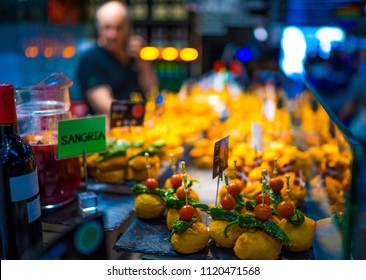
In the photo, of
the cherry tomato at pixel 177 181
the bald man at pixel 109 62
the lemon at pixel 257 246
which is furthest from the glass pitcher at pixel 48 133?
the bald man at pixel 109 62

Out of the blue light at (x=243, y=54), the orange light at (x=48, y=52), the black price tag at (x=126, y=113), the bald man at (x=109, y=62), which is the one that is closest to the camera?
the black price tag at (x=126, y=113)

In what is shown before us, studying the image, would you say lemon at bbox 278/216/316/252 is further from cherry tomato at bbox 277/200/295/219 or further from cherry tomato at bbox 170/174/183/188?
cherry tomato at bbox 170/174/183/188

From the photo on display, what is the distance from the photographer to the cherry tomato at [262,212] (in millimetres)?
1184

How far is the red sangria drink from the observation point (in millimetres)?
1479

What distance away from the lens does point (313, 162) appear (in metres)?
1.96

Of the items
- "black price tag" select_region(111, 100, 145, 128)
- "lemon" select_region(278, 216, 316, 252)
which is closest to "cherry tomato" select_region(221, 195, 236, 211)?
"lemon" select_region(278, 216, 316, 252)

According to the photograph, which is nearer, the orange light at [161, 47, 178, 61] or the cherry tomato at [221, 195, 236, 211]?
the cherry tomato at [221, 195, 236, 211]

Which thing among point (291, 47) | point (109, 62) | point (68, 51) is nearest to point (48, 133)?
point (109, 62)

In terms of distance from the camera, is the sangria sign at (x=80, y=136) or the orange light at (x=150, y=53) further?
the orange light at (x=150, y=53)

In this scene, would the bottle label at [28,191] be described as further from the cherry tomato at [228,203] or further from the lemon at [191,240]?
the cherry tomato at [228,203]

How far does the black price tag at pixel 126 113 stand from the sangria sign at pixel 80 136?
37 centimetres

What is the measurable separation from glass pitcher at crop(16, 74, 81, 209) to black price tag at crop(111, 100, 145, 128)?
1.09 ft
